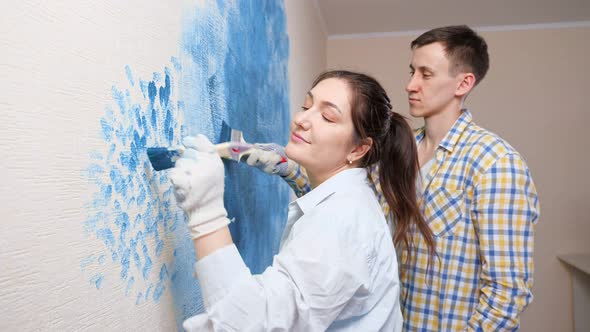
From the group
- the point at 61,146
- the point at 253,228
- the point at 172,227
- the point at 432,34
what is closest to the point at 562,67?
the point at 432,34

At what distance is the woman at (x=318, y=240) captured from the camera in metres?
0.73

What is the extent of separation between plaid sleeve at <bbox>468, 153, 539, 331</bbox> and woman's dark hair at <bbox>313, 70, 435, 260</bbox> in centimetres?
22

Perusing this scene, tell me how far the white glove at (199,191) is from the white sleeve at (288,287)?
A: 54mm

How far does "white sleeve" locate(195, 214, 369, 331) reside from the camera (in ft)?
2.35

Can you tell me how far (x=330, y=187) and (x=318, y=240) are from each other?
0.72 feet

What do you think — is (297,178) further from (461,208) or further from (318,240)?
(318,240)

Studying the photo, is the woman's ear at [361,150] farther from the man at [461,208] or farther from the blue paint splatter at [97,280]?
the blue paint splatter at [97,280]

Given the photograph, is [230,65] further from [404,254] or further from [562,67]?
[562,67]

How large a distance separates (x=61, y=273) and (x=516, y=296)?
44.6 inches

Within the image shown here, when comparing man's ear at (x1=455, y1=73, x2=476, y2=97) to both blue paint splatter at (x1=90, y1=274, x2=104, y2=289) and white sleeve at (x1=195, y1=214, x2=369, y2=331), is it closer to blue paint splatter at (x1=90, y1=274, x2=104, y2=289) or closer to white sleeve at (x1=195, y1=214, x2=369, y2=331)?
white sleeve at (x1=195, y1=214, x2=369, y2=331)

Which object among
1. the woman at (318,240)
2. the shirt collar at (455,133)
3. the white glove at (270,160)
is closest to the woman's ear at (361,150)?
the woman at (318,240)

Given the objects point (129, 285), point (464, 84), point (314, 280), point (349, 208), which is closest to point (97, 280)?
point (129, 285)

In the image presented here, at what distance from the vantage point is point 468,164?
1.40 meters

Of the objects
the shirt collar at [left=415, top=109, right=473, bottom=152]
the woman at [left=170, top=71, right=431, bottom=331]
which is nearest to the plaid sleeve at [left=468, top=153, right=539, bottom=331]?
the shirt collar at [left=415, top=109, right=473, bottom=152]
